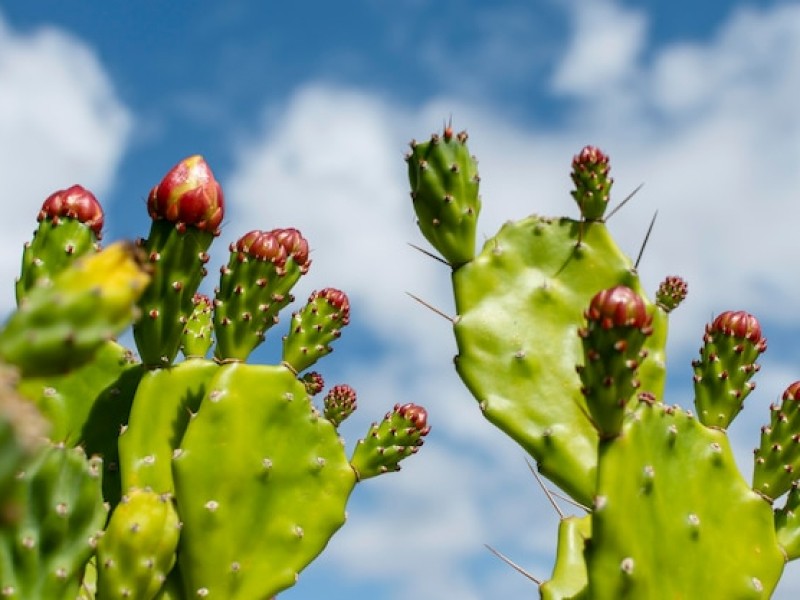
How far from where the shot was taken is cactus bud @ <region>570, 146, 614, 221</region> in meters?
2.90

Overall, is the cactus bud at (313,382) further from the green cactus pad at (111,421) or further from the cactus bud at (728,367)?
the cactus bud at (728,367)

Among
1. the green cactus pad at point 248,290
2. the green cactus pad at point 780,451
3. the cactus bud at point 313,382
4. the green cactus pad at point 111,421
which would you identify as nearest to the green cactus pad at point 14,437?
the green cactus pad at point 248,290

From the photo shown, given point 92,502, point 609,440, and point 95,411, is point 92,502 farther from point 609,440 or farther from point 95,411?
point 609,440

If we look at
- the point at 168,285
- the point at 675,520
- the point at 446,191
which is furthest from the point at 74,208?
the point at 675,520

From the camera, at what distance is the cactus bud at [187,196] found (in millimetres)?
2523

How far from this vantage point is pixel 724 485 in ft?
8.56

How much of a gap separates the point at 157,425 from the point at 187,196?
1.88 feet

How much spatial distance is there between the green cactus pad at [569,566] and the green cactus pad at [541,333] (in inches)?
3.4

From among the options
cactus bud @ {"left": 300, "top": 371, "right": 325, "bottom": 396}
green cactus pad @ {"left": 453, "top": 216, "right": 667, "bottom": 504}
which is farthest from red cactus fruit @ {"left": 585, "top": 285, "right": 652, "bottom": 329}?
cactus bud @ {"left": 300, "top": 371, "right": 325, "bottom": 396}

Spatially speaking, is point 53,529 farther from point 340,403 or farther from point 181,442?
point 340,403

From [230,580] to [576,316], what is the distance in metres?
1.15

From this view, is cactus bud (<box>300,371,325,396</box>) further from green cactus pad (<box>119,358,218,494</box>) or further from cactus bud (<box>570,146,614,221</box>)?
cactus bud (<box>570,146,614,221</box>)

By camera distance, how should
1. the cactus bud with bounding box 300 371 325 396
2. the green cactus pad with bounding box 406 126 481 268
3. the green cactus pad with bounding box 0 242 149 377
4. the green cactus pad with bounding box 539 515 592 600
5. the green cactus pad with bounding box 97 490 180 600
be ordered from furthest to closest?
the cactus bud with bounding box 300 371 325 396 < the green cactus pad with bounding box 406 126 481 268 < the green cactus pad with bounding box 539 515 592 600 < the green cactus pad with bounding box 97 490 180 600 < the green cactus pad with bounding box 0 242 149 377

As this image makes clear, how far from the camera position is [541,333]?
9.29ft
